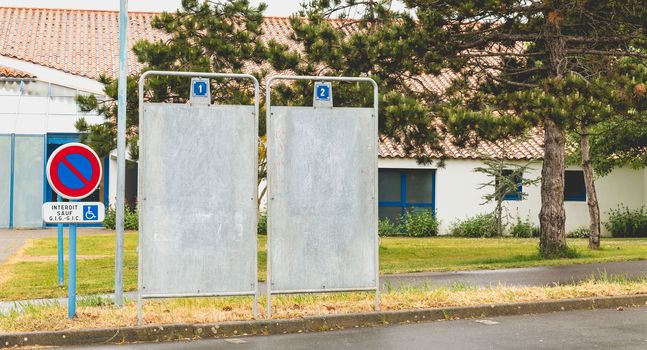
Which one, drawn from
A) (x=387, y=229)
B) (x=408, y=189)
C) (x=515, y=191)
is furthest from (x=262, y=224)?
(x=515, y=191)

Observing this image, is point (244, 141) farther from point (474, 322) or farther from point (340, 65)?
point (340, 65)

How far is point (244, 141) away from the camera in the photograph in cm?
1016

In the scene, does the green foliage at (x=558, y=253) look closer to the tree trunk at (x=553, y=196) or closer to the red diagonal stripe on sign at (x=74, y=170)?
the tree trunk at (x=553, y=196)

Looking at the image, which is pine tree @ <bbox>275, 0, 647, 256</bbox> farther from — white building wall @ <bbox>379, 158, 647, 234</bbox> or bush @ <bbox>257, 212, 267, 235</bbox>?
white building wall @ <bbox>379, 158, 647, 234</bbox>

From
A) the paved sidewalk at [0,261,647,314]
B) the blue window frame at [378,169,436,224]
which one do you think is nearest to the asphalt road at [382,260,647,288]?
the paved sidewalk at [0,261,647,314]

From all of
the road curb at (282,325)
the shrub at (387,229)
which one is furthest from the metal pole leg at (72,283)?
the shrub at (387,229)

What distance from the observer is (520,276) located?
15898 millimetres

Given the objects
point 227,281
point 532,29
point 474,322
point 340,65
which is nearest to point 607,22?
point 532,29

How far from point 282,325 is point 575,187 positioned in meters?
27.2

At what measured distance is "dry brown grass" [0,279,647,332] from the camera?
9.97 metres

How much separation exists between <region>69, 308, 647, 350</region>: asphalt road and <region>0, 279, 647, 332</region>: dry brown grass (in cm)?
59

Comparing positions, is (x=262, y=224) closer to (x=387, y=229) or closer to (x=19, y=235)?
(x=387, y=229)

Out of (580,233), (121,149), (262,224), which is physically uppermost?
(121,149)

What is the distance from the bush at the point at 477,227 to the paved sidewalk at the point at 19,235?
11.4 meters
